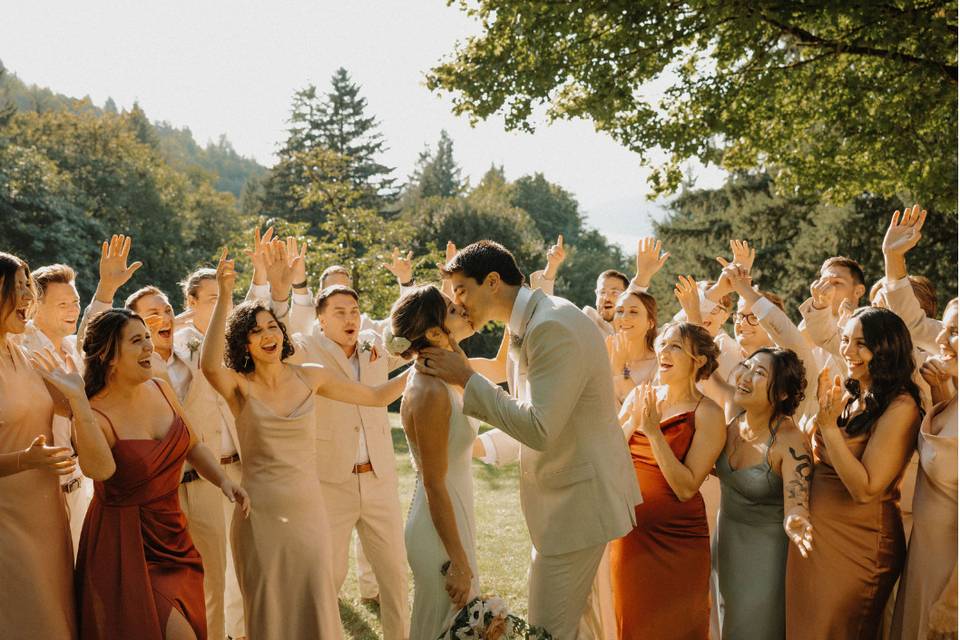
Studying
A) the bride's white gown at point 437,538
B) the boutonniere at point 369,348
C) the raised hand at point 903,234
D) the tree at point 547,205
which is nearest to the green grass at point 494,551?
the boutonniere at point 369,348

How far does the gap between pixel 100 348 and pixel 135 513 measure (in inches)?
32.2

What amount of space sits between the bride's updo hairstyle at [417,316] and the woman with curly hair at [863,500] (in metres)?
1.81

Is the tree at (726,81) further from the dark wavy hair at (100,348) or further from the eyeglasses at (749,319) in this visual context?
the dark wavy hair at (100,348)

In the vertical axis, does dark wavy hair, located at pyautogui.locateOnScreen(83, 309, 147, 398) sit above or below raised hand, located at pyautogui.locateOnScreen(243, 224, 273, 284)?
below

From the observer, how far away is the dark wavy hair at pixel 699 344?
15.5 feet

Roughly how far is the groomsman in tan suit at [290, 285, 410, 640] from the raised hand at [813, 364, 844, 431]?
9.53 ft

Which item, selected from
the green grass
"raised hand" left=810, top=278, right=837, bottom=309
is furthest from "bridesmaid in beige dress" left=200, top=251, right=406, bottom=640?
"raised hand" left=810, top=278, right=837, bottom=309

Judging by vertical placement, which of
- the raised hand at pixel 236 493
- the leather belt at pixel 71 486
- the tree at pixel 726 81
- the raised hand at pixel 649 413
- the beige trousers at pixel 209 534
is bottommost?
the beige trousers at pixel 209 534

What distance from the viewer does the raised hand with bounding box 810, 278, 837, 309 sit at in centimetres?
581

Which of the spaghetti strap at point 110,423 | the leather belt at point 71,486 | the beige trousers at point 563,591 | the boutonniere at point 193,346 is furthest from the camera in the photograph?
the boutonniere at point 193,346

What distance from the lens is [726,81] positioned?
11539mm

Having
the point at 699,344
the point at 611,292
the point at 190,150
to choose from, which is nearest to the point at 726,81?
the point at 611,292

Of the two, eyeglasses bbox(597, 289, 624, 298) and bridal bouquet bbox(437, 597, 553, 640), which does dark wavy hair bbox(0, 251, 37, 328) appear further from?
eyeglasses bbox(597, 289, 624, 298)

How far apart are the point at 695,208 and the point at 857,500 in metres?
31.5
